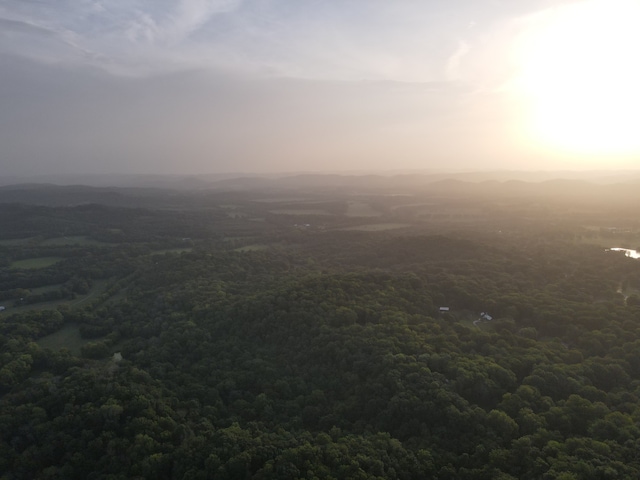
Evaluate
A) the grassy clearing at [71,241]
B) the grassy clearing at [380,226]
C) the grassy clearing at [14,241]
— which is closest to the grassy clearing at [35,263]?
the grassy clearing at [71,241]

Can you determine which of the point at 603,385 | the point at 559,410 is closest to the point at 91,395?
the point at 559,410

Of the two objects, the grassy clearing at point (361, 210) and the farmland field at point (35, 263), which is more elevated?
the grassy clearing at point (361, 210)

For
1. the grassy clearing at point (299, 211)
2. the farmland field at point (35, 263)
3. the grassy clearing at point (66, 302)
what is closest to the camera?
the grassy clearing at point (66, 302)

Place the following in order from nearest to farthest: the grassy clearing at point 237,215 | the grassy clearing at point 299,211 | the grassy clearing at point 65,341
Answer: the grassy clearing at point 65,341 → the grassy clearing at point 237,215 → the grassy clearing at point 299,211

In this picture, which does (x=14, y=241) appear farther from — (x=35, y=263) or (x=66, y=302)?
(x=66, y=302)

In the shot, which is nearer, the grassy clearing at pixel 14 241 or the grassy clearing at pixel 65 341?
the grassy clearing at pixel 65 341

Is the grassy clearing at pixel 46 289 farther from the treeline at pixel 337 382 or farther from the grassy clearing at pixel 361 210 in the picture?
the grassy clearing at pixel 361 210
